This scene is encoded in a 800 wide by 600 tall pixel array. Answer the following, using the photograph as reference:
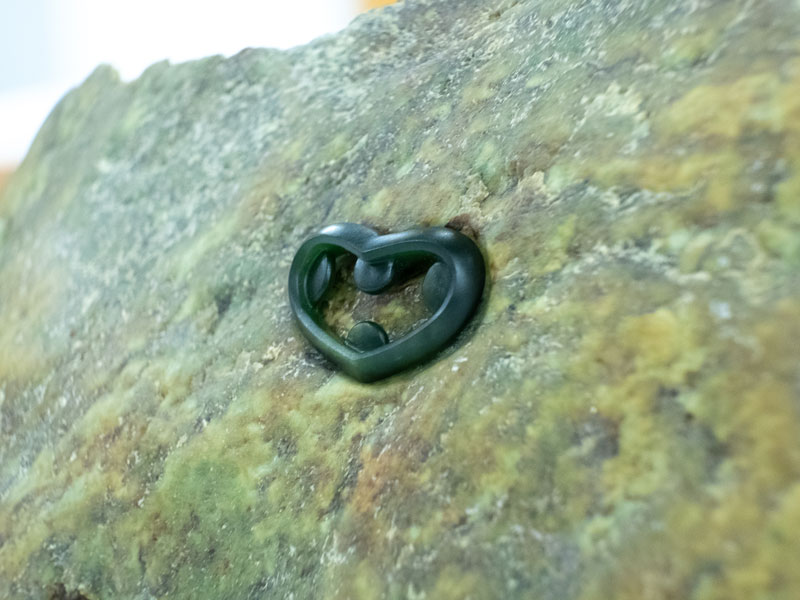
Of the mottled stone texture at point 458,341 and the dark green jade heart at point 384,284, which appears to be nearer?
the mottled stone texture at point 458,341

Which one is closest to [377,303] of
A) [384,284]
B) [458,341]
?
[384,284]

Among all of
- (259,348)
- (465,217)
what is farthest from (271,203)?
(465,217)

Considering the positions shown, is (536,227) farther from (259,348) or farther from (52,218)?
(52,218)

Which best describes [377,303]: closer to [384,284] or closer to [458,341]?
[384,284]

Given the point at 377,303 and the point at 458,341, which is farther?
the point at 377,303
